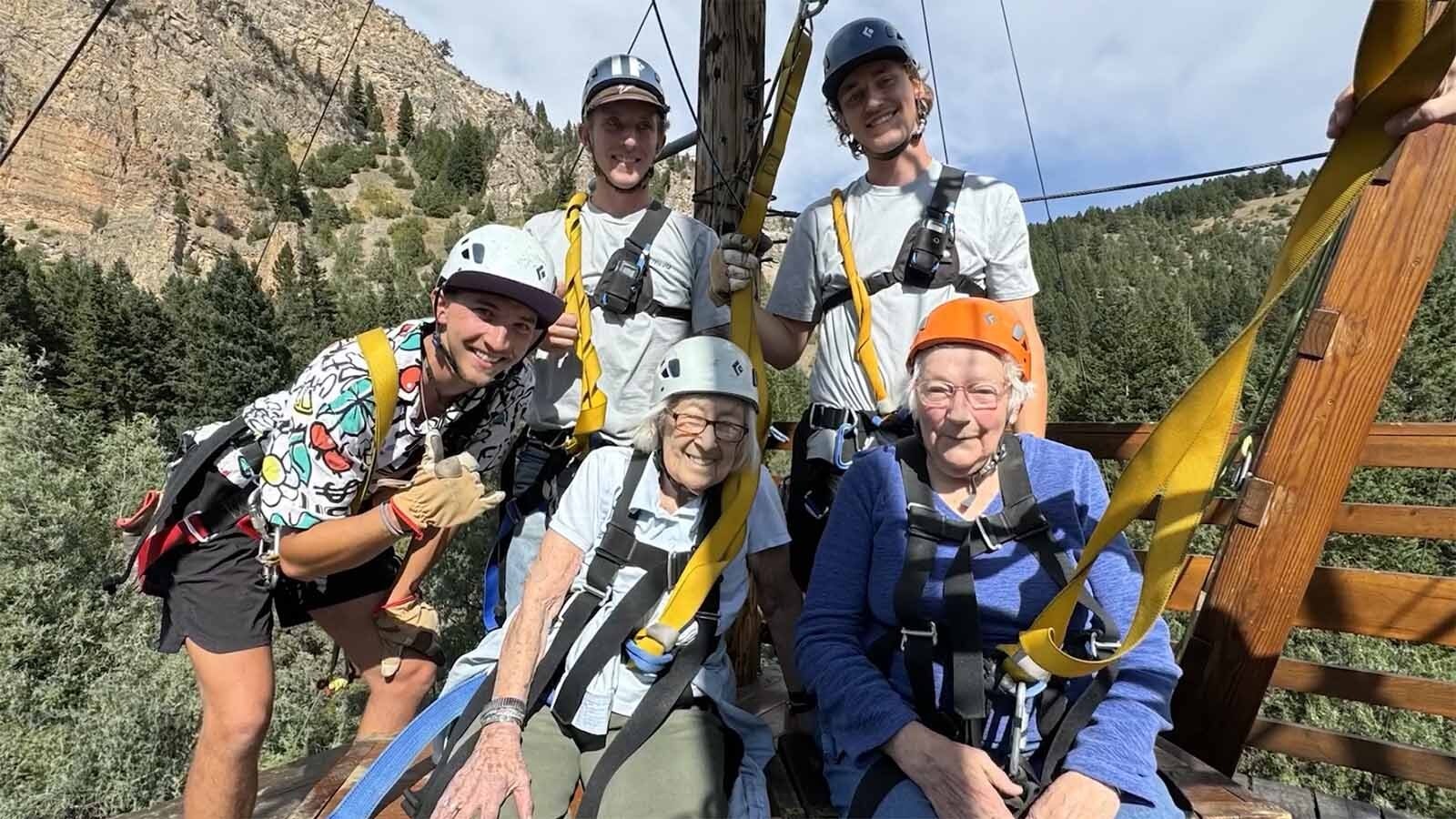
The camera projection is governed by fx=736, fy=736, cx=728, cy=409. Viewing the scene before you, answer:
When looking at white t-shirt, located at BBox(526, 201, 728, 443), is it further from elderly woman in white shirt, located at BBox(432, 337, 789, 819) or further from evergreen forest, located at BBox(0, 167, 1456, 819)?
evergreen forest, located at BBox(0, 167, 1456, 819)

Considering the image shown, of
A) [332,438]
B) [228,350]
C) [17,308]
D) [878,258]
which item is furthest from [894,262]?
[17,308]

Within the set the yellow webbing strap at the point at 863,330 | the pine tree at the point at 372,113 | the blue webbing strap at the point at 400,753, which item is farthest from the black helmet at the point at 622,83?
the pine tree at the point at 372,113

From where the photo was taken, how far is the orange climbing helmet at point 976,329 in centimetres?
197

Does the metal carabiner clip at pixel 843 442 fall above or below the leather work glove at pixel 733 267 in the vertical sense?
below

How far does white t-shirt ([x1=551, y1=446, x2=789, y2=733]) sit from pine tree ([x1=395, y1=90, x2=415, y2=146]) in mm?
106585

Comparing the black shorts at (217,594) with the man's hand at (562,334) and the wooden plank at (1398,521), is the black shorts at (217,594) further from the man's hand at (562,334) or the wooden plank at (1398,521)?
the wooden plank at (1398,521)

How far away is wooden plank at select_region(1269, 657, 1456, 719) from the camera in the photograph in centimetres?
278

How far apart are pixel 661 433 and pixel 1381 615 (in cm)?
265

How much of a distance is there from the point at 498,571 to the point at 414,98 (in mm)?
113901

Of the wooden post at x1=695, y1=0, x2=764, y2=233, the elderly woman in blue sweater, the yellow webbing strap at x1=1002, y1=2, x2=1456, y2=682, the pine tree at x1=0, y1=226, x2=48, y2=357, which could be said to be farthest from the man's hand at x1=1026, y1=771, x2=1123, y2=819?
the pine tree at x1=0, y1=226, x2=48, y2=357

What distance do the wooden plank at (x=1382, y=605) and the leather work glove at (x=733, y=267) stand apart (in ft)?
5.57

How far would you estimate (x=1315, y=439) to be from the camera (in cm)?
235

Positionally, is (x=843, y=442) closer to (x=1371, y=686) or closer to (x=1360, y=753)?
(x=1371, y=686)

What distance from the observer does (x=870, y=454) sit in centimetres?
213
